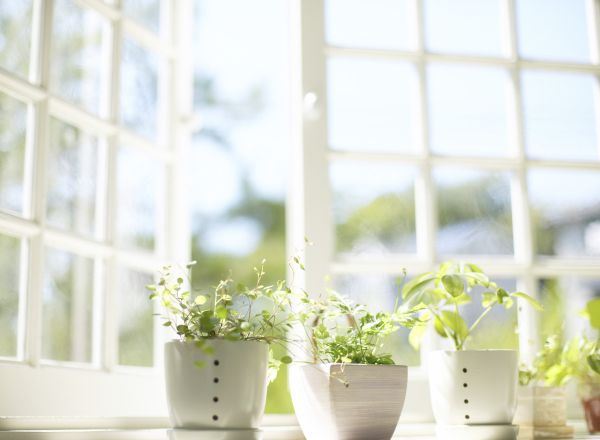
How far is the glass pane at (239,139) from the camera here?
36.3 ft

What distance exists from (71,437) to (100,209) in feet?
1.99

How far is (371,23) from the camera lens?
83.7 inches

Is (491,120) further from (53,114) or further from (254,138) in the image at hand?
(254,138)

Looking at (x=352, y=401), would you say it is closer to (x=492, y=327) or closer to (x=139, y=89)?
(x=492, y=327)

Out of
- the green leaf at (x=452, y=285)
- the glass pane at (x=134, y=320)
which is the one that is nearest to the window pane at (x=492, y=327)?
the green leaf at (x=452, y=285)

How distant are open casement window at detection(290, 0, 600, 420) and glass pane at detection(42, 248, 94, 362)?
0.52 metres

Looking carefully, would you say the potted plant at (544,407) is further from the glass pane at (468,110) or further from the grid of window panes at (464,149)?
the glass pane at (468,110)

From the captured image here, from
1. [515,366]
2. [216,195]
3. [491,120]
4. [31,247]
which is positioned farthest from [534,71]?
[216,195]

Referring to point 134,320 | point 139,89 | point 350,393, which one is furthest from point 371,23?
point 350,393

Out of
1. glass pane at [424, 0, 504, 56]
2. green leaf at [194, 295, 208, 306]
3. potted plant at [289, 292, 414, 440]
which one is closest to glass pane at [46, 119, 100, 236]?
green leaf at [194, 295, 208, 306]

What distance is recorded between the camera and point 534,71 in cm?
219

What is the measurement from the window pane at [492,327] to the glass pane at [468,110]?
1.31 feet

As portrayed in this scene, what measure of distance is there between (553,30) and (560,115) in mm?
254

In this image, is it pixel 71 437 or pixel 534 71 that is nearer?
pixel 71 437
